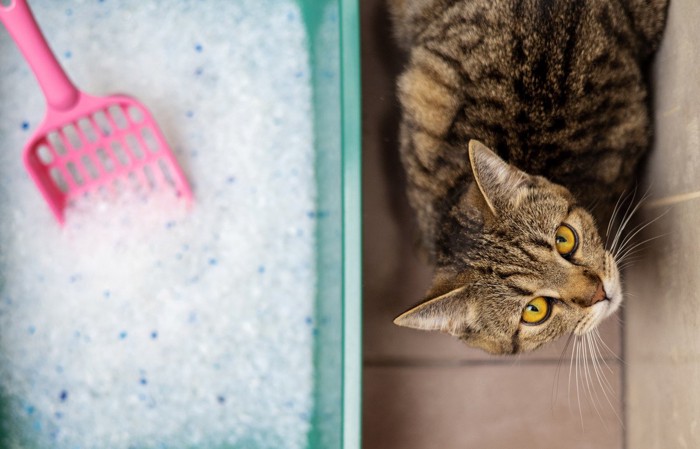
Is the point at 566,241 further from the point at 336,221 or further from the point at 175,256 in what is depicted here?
the point at 175,256

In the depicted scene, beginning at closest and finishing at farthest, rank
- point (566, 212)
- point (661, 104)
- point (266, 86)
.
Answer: point (566, 212)
point (661, 104)
point (266, 86)

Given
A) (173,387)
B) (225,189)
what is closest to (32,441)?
(173,387)

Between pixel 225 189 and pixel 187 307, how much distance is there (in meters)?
0.23

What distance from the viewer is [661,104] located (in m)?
1.09

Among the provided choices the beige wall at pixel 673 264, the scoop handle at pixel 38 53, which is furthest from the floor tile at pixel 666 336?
the scoop handle at pixel 38 53

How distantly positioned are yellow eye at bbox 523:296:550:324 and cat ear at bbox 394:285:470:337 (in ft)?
0.29

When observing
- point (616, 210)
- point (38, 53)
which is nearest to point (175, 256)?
point (38, 53)

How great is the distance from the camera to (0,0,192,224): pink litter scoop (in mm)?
1115

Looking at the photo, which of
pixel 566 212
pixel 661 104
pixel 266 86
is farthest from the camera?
pixel 266 86

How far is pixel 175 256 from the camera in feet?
3.85

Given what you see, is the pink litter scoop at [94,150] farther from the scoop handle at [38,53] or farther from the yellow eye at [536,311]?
the yellow eye at [536,311]

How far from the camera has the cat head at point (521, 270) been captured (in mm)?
890

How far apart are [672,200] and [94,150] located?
1.00 meters

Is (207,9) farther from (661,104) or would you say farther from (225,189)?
(661,104)
